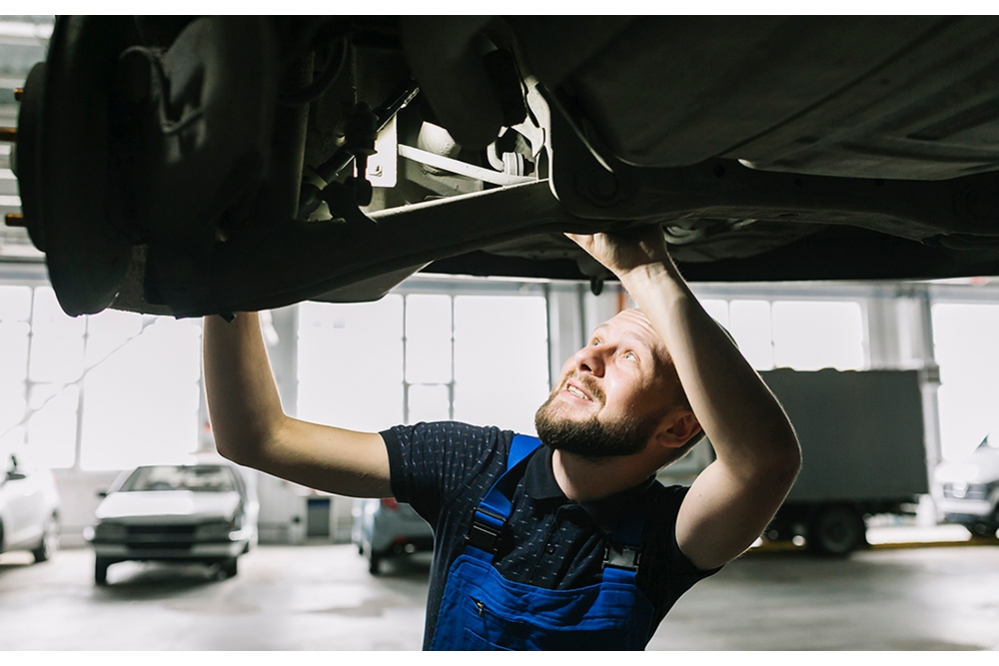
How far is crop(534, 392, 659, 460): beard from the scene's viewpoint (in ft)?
4.64

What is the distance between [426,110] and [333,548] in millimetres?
8426

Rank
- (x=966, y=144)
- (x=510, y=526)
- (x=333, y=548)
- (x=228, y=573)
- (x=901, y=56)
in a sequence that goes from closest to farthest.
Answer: (x=901, y=56) → (x=966, y=144) → (x=510, y=526) → (x=228, y=573) → (x=333, y=548)

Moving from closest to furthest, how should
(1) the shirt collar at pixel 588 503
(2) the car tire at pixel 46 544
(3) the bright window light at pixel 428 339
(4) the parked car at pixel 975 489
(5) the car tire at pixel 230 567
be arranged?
(1) the shirt collar at pixel 588 503 < (5) the car tire at pixel 230 567 < (2) the car tire at pixel 46 544 < (4) the parked car at pixel 975 489 < (3) the bright window light at pixel 428 339

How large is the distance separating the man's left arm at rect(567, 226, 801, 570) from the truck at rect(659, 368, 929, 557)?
6.89 m

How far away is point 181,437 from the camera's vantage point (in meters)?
9.84

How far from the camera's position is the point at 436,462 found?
5.10 ft

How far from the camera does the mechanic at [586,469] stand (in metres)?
1.22

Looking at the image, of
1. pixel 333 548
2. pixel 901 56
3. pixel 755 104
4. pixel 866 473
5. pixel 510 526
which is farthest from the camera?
pixel 333 548

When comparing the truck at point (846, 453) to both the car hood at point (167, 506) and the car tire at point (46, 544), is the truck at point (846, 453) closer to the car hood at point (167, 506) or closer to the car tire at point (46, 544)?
the car hood at point (167, 506)

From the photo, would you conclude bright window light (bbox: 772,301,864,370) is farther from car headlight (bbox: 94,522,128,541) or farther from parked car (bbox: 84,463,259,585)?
car headlight (bbox: 94,522,128,541)

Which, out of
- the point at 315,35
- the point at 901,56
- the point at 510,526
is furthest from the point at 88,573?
the point at 901,56

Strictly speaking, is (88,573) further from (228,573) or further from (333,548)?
(333,548)

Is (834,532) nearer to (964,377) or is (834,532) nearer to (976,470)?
(976,470)

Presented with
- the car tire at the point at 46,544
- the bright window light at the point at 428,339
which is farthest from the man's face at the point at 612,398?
the bright window light at the point at 428,339
